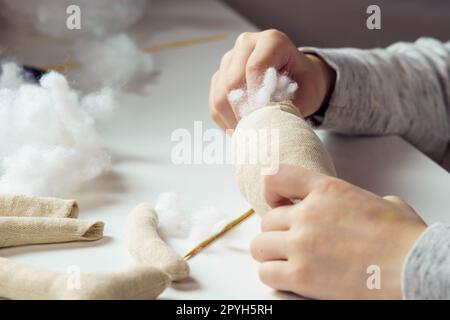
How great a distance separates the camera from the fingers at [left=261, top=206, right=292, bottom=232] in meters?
0.63

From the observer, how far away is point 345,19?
1.46 m

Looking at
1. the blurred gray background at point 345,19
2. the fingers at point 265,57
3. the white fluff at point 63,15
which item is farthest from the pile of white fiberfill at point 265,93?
the blurred gray background at point 345,19

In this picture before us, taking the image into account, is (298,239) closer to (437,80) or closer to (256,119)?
(256,119)

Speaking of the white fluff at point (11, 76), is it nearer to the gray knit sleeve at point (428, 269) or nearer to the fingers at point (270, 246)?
the fingers at point (270, 246)

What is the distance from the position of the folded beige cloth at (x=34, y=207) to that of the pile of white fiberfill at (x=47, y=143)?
0.16 feet

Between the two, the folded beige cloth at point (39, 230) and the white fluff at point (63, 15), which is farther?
the white fluff at point (63, 15)

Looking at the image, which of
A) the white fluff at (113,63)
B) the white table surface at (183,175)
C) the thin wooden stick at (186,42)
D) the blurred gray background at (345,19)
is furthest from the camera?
the blurred gray background at (345,19)

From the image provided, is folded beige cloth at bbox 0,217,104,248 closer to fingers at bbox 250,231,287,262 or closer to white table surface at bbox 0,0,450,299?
white table surface at bbox 0,0,450,299

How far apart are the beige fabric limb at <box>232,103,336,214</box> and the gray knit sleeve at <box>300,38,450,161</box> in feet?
0.74

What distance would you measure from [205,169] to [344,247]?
30 centimetres

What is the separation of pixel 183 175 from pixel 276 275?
0.86 feet

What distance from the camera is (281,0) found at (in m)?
1.46

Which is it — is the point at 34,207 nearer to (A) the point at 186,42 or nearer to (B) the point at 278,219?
(B) the point at 278,219

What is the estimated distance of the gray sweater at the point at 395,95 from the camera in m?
0.92
